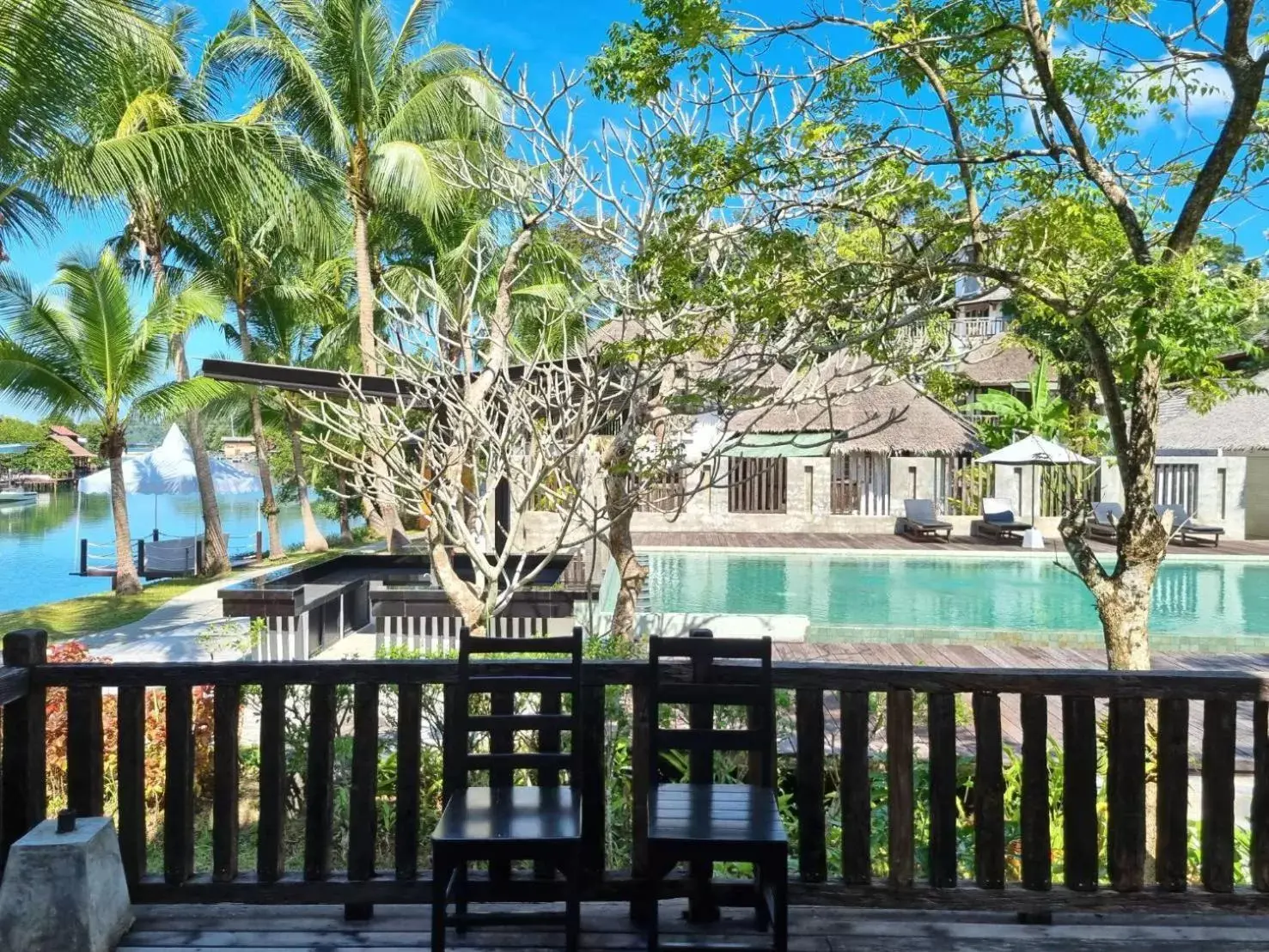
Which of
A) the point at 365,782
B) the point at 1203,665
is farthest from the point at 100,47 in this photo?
the point at 1203,665

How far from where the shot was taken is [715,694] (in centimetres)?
281

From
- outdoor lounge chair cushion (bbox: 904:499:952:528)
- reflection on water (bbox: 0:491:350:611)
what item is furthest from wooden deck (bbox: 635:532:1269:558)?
reflection on water (bbox: 0:491:350:611)

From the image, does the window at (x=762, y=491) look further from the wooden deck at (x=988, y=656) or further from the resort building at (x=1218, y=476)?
the wooden deck at (x=988, y=656)

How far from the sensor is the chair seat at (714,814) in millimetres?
2504

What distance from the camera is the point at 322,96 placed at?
46.4 feet

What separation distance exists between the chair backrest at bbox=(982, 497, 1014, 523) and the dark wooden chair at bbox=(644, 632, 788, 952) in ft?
61.9

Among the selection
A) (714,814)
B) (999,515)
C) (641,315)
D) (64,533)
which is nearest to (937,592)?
(999,515)

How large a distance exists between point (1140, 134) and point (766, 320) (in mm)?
2219

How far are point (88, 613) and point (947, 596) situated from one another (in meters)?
11.8

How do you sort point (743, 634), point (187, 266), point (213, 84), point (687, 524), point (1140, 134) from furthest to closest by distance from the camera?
1. point (687, 524)
2. point (187, 266)
3. point (213, 84)
4. point (743, 634)
5. point (1140, 134)

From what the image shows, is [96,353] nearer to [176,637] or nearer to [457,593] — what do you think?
[176,637]

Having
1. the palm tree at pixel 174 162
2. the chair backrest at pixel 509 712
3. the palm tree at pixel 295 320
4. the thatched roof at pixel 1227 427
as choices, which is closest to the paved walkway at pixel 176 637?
the palm tree at pixel 174 162

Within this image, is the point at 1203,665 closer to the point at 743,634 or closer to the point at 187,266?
the point at 743,634

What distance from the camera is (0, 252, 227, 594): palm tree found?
1417 centimetres
